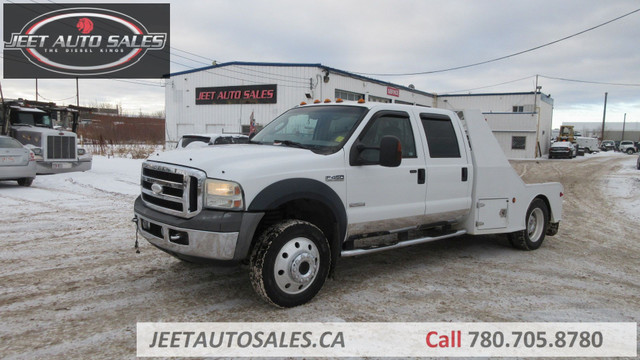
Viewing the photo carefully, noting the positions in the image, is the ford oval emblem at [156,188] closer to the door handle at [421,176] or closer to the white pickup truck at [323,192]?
the white pickup truck at [323,192]

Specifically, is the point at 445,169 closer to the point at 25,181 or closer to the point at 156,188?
the point at 156,188

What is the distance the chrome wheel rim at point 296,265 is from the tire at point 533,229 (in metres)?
3.64

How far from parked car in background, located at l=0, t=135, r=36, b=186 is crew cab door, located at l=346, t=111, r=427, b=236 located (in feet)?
36.2

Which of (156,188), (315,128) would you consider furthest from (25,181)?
(315,128)

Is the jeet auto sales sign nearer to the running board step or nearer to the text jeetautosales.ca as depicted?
the running board step

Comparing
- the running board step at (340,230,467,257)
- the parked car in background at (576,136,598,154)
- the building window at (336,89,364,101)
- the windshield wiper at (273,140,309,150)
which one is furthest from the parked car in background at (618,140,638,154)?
the windshield wiper at (273,140,309,150)

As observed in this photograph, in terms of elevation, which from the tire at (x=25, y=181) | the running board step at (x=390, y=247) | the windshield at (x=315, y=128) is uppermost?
the windshield at (x=315, y=128)

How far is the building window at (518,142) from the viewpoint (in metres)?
37.0

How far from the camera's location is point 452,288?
4586 millimetres

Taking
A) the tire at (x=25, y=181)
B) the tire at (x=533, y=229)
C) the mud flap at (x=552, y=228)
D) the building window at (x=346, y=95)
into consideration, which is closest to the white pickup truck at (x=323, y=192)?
the tire at (x=533, y=229)

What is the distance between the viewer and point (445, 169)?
5145 millimetres

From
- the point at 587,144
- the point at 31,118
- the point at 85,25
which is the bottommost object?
→ the point at 31,118

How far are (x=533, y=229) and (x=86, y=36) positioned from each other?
2317 centimetres

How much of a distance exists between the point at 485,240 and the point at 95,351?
231 inches
